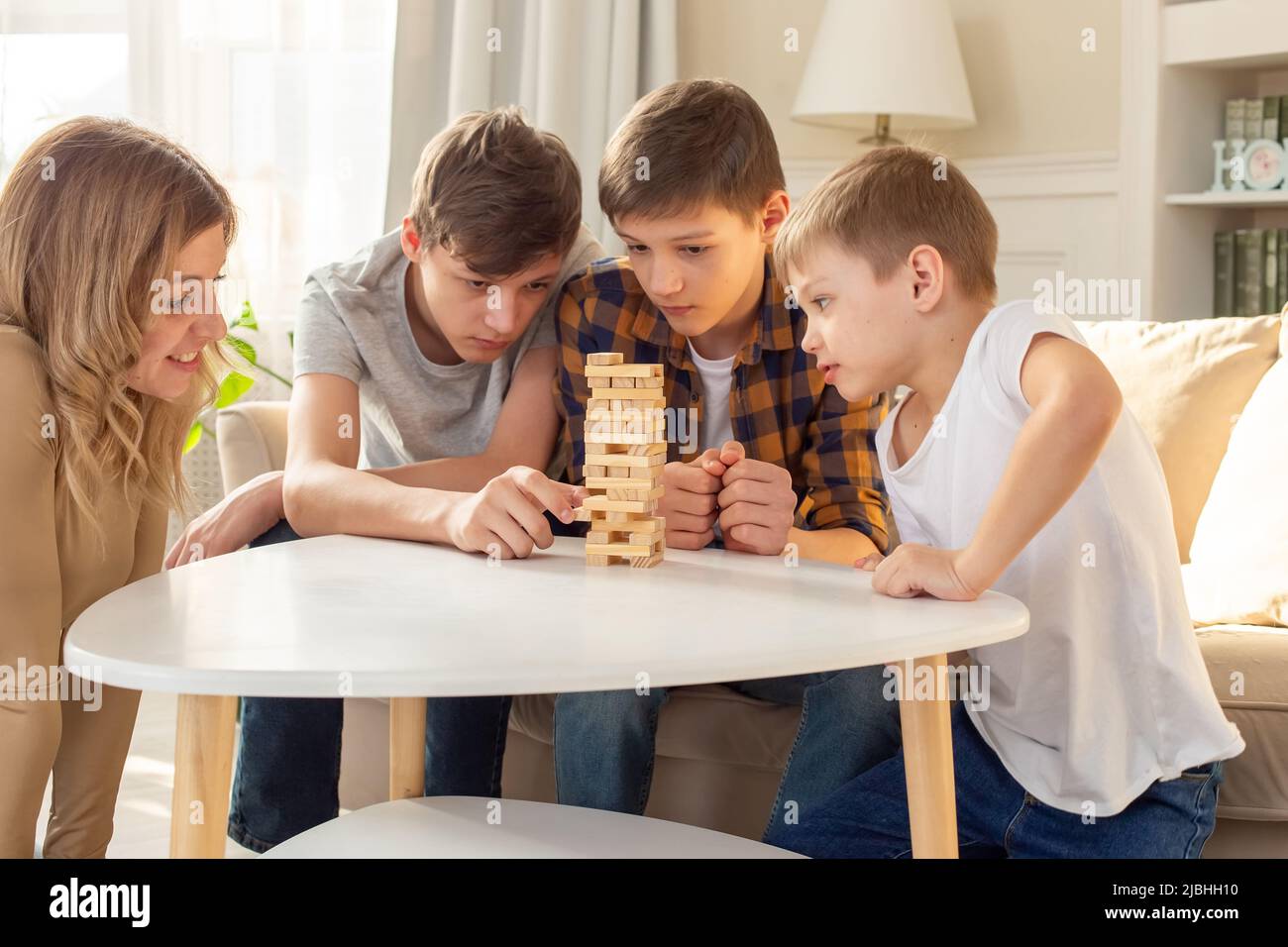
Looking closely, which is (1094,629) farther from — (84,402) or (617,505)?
(84,402)

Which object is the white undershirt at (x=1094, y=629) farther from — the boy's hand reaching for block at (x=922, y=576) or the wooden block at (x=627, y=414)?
the wooden block at (x=627, y=414)

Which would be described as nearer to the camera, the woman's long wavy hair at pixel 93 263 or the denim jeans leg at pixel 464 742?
the woman's long wavy hair at pixel 93 263

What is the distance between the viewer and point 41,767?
3.85ft

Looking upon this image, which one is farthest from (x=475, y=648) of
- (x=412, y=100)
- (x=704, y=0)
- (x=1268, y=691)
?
(x=704, y=0)

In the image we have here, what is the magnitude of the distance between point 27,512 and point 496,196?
64 cm

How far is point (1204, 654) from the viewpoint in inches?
58.7

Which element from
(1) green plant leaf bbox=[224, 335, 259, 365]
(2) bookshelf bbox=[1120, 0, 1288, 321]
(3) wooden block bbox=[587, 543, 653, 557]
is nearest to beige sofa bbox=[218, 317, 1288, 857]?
(3) wooden block bbox=[587, 543, 653, 557]

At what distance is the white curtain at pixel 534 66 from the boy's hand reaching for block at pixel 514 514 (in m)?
2.06

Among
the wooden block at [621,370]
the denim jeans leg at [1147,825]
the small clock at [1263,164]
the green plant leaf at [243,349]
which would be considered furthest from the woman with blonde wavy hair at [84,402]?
the small clock at [1263,164]

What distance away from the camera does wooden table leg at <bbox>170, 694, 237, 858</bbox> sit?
37.9 inches

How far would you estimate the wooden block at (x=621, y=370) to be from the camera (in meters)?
1.20

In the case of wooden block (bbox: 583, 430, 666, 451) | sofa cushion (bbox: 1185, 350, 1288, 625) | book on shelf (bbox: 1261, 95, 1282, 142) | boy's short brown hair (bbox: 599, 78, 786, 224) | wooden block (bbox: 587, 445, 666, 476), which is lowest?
sofa cushion (bbox: 1185, 350, 1288, 625)

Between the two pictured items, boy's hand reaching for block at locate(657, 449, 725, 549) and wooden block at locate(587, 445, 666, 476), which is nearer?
wooden block at locate(587, 445, 666, 476)

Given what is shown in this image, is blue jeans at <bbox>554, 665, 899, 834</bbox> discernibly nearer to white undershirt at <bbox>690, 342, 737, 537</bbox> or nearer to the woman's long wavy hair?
white undershirt at <bbox>690, 342, 737, 537</bbox>
